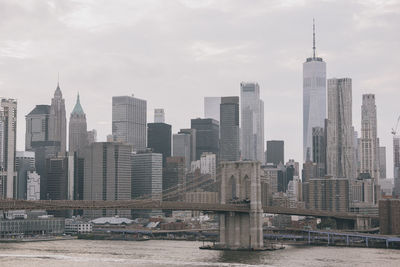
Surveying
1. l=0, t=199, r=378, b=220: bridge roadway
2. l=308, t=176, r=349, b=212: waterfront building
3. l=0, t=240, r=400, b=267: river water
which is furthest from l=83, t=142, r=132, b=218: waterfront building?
l=0, t=240, r=400, b=267: river water

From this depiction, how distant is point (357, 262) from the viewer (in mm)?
65812

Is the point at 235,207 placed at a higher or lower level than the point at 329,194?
lower

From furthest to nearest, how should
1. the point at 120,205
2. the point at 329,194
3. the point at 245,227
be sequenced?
the point at 329,194 < the point at 245,227 < the point at 120,205

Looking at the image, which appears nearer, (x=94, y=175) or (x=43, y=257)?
(x=43, y=257)

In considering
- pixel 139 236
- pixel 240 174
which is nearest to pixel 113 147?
pixel 139 236

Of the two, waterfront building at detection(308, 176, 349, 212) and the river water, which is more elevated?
waterfront building at detection(308, 176, 349, 212)

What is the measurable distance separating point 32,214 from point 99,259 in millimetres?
89942

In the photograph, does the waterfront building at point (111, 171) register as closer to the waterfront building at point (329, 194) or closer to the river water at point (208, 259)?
the waterfront building at point (329, 194)

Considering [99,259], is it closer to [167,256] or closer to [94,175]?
[167,256]

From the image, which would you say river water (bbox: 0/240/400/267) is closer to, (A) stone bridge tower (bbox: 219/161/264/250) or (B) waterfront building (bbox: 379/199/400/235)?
(A) stone bridge tower (bbox: 219/161/264/250)

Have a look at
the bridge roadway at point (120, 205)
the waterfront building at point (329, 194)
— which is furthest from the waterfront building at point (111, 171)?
the bridge roadway at point (120, 205)

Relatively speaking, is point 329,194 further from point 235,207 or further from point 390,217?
point 235,207

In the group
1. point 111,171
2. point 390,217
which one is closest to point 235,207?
point 390,217

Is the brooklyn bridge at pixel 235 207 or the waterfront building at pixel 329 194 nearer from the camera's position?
the brooklyn bridge at pixel 235 207
